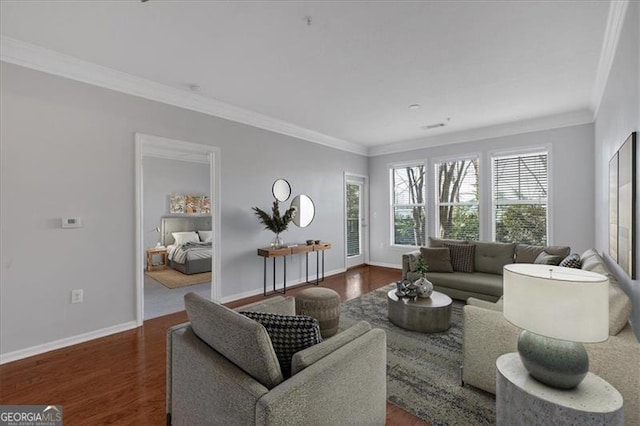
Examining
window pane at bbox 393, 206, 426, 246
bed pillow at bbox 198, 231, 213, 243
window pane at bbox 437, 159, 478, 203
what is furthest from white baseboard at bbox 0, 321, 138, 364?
window pane at bbox 437, 159, 478, 203

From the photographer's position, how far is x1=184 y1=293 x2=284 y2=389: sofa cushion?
116cm

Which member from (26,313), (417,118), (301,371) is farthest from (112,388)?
(417,118)

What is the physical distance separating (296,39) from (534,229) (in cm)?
471

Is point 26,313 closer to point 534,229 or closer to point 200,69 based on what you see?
point 200,69

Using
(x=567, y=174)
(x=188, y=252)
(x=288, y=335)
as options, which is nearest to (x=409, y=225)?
(x=567, y=174)

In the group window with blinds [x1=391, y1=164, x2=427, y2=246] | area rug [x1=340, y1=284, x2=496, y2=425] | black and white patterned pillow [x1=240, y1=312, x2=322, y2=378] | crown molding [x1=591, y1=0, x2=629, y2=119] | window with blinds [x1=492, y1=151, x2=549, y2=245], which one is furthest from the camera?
window with blinds [x1=391, y1=164, x2=427, y2=246]

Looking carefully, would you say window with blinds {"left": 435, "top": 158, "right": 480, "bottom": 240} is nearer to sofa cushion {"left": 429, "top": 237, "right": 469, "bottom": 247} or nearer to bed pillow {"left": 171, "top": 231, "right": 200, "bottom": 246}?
sofa cushion {"left": 429, "top": 237, "right": 469, "bottom": 247}

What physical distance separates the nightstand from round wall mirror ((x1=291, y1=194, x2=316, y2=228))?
3.50 meters

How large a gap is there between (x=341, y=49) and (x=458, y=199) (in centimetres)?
396

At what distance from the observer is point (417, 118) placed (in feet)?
15.0

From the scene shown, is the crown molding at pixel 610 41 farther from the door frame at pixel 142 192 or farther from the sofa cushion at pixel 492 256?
the door frame at pixel 142 192

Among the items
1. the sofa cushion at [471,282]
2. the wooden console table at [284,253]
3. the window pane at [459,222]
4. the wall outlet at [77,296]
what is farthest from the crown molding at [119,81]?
the window pane at [459,222]

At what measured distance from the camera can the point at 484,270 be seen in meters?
4.16

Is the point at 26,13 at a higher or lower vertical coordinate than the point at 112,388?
higher
